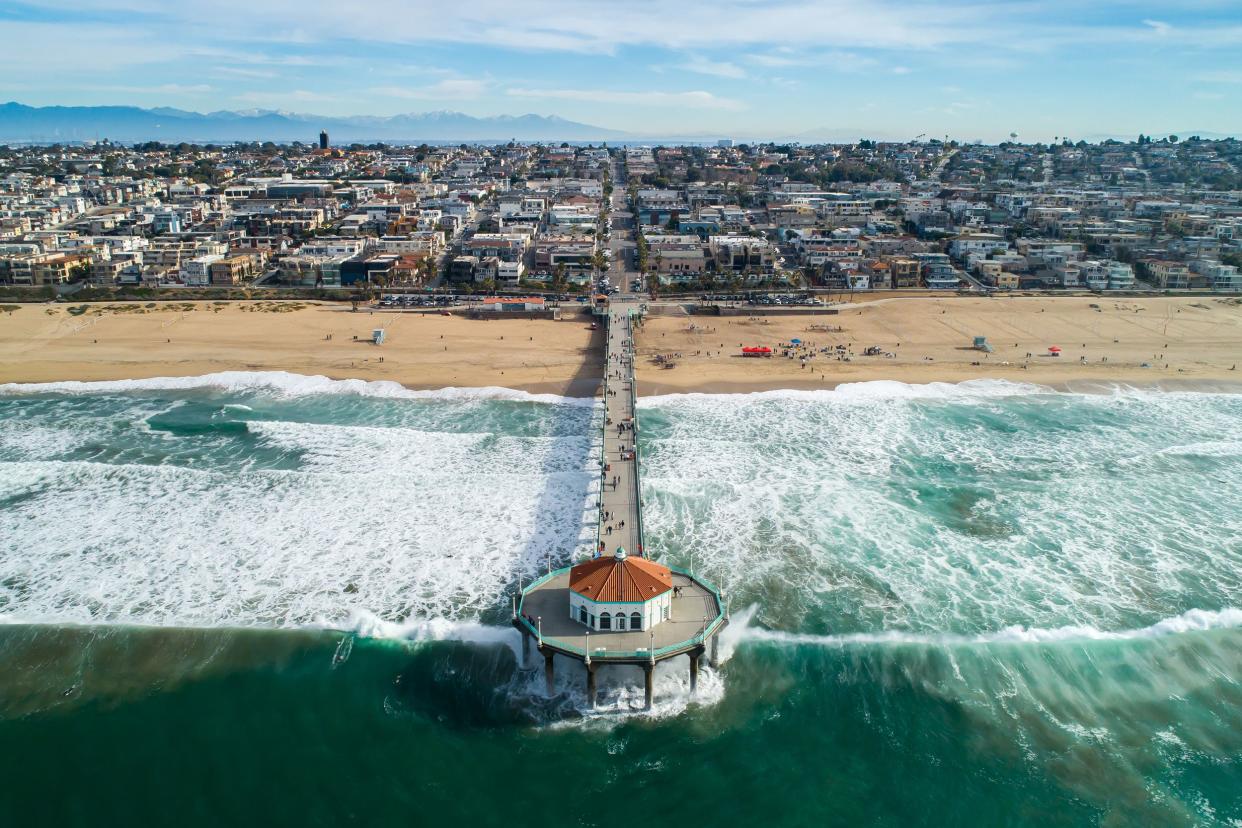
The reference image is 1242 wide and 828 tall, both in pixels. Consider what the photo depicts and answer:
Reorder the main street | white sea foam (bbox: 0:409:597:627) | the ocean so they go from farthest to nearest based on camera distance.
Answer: the main street < white sea foam (bbox: 0:409:597:627) < the ocean

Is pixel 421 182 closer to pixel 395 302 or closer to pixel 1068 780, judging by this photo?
pixel 395 302

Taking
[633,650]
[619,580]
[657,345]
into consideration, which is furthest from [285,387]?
[633,650]

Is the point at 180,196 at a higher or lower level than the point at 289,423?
higher

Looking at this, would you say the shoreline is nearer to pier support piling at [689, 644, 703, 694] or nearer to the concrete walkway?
the concrete walkway

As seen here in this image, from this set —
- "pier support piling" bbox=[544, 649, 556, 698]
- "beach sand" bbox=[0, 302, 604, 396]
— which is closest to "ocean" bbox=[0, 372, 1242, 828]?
"pier support piling" bbox=[544, 649, 556, 698]

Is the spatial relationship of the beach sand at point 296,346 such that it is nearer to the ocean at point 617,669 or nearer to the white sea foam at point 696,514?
the white sea foam at point 696,514

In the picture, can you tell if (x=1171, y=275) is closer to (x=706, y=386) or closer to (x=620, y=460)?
(x=706, y=386)

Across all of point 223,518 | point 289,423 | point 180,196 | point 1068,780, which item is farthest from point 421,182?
point 1068,780

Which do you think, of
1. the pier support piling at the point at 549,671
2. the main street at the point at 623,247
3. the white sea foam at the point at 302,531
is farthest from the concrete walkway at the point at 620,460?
the main street at the point at 623,247
